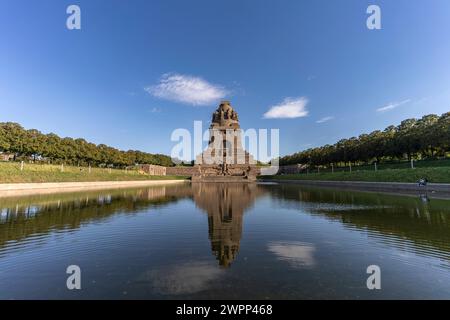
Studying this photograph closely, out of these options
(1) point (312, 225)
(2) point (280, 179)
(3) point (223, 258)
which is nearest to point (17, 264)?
(3) point (223, 258)

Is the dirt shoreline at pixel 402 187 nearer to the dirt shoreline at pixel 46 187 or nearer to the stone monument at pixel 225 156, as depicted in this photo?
the stone monument at pixel 225 156

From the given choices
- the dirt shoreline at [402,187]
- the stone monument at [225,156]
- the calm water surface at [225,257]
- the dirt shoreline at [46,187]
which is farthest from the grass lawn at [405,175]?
the dirt shoreline at [46,187]

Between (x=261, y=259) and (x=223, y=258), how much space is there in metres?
1.10

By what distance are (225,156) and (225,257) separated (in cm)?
7914

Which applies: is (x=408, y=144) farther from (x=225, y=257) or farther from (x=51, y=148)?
(x=51, y=148)

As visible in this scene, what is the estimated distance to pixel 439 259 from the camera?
7180mm

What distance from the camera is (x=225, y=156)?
284 ft

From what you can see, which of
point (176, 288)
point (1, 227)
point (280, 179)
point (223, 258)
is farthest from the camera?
point (280, 179)

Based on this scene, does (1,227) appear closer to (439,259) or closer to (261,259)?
(261,259)

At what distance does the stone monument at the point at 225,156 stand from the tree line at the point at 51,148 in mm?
25562

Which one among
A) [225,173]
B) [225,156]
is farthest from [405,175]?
[225,156]

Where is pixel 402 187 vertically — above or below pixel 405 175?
below

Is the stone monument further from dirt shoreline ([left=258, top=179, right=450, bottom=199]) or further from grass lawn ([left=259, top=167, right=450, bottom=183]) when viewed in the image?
dirt shoreline ([left=258, top=179, right=450, bottom=199])

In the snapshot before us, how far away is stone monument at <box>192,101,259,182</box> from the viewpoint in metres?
78.2
